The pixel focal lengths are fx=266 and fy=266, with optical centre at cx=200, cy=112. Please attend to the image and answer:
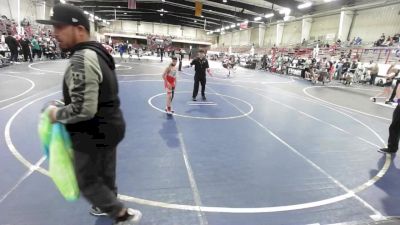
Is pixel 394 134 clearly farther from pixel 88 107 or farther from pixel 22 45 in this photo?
pixel 22 45

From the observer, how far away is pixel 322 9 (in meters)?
33.0

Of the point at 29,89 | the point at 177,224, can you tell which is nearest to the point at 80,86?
the point at 177,224

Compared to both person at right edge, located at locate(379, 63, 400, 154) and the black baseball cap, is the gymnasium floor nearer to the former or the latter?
person at right edge, located at locate(379, 63, 400, 154)

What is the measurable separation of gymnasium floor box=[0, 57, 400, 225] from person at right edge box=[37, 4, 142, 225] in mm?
1044

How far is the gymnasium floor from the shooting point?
11.2 ft

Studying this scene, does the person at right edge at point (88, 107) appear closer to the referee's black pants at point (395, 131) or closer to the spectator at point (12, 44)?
the referee's black pants at point (395, 131)

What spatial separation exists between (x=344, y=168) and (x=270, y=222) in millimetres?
2585

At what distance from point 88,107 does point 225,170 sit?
313 cm

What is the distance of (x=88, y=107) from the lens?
2004 mm

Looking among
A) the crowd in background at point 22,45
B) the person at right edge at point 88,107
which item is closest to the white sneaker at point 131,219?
the person at right edge at point 88,107

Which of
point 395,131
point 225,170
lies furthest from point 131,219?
point 395,131

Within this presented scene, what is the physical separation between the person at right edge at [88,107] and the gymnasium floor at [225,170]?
104 cm

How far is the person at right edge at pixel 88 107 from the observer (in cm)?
199

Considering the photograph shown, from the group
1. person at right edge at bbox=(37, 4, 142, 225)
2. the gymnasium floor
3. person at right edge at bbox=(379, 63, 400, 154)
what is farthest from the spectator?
person at right edge at bbox=(379, 63, 400, 154)
